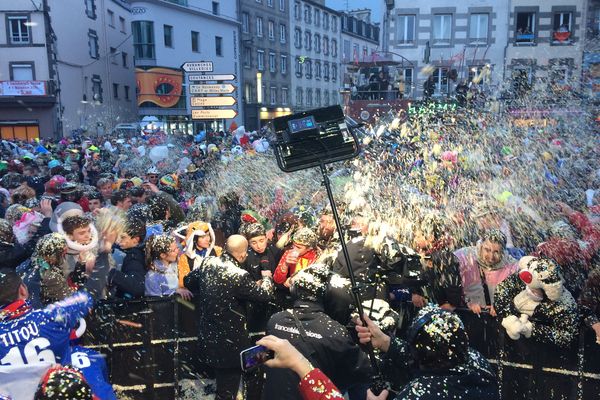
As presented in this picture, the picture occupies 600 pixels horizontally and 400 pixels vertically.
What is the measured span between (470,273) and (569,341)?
1.08m

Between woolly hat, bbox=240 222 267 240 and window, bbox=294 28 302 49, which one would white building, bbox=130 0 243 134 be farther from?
woolly hat, bbox=240 222 267 240

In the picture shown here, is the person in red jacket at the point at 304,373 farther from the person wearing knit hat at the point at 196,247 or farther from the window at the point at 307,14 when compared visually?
the window at the point at 307,14

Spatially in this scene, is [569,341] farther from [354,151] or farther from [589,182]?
[589,182]

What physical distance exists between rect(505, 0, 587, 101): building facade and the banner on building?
25.2m

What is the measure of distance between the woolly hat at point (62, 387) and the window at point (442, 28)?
24.6 m

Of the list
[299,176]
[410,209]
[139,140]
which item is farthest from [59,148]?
[410,209]

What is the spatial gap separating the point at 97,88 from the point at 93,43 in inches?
119

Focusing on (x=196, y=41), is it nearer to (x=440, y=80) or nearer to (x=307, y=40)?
(x=307, y=40)

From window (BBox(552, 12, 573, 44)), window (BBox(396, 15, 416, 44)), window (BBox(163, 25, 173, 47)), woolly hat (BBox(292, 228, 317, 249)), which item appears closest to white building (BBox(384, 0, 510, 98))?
window (BBox(396, 15, 416, 44))

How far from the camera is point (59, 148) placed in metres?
17.8

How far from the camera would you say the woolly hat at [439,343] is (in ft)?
7.28

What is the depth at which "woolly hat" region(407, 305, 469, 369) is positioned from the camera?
2219mm

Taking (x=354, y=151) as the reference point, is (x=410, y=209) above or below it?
below

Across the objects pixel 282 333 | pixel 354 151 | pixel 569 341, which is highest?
pixel 354 151
